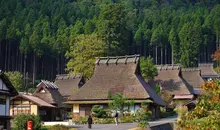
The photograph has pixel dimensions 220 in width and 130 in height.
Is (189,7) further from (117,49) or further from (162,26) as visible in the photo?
(117,49)

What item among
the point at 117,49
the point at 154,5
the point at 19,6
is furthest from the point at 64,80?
the point at 154,5

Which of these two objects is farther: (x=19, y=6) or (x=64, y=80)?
(x=19, y=6)

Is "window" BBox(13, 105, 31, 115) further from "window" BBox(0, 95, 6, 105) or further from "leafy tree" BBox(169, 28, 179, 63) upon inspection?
"leafy tree" BBox(169, 28, 179, 63)

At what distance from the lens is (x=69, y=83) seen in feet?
195

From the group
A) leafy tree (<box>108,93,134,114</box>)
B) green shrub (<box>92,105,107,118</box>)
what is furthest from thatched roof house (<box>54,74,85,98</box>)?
leafy tree (<box>108,93,134,114</box>)

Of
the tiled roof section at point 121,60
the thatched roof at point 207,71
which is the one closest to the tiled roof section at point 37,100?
the tiled roof section at point 121,60

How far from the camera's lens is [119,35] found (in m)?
79.1

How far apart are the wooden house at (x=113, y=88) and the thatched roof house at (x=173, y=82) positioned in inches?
575

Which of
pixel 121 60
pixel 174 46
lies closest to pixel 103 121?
pixel 121 60

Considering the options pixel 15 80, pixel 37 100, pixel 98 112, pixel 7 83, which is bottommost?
pixel 98 112

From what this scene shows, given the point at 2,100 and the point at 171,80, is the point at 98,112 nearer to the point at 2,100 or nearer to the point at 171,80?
the point at 2,100

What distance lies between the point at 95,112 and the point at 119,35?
133ft

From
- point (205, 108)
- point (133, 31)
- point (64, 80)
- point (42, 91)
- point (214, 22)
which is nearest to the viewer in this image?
point (205, 108)

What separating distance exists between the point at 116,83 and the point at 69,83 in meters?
17.1
